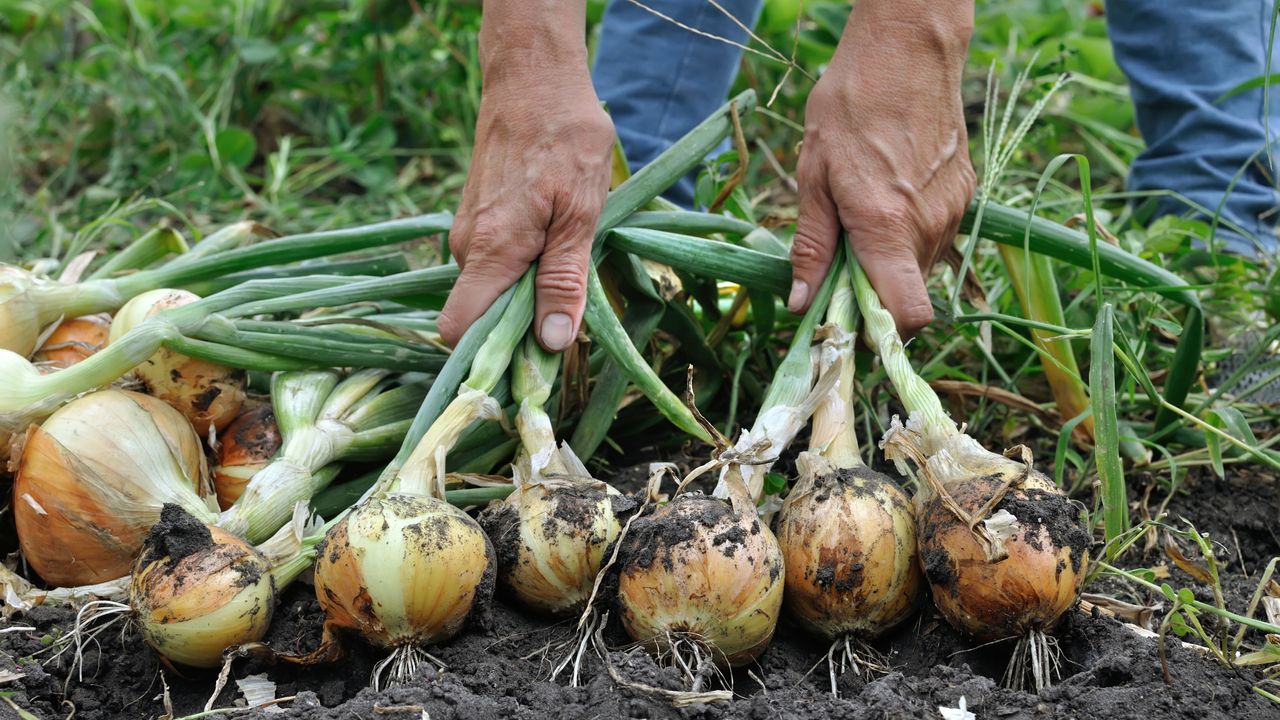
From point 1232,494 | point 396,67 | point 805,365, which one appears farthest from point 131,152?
point 1232,494

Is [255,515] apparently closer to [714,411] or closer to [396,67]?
[714,411]

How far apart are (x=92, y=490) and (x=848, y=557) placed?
1.00 meters

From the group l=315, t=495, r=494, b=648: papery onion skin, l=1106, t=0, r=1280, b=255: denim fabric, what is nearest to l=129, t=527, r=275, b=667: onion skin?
l=315, t=495, r=494, b=648: papery onion skin

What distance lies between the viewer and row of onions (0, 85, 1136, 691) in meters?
1.27

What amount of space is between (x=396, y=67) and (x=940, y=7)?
2.71 metres

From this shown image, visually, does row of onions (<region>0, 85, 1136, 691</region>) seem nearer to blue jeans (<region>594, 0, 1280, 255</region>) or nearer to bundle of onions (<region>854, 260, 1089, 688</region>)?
bundle of onions (<region>854, 260, 1089, 688</region>)

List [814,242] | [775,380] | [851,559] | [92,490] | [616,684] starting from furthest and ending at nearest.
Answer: [814,242] < [775,380] < [92,490] < [851,559] < [616,684]

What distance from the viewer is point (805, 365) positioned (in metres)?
1.60

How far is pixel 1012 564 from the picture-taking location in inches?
48.7

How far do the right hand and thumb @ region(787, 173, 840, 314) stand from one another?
0.34m

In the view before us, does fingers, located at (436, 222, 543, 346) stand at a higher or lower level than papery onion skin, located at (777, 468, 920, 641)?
higher

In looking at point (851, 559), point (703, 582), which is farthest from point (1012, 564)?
point (703, 582)

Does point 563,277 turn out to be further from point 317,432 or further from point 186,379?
point 186,379

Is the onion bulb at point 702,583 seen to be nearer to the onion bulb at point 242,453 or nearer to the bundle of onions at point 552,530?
the bundle of onions at point 552,530
